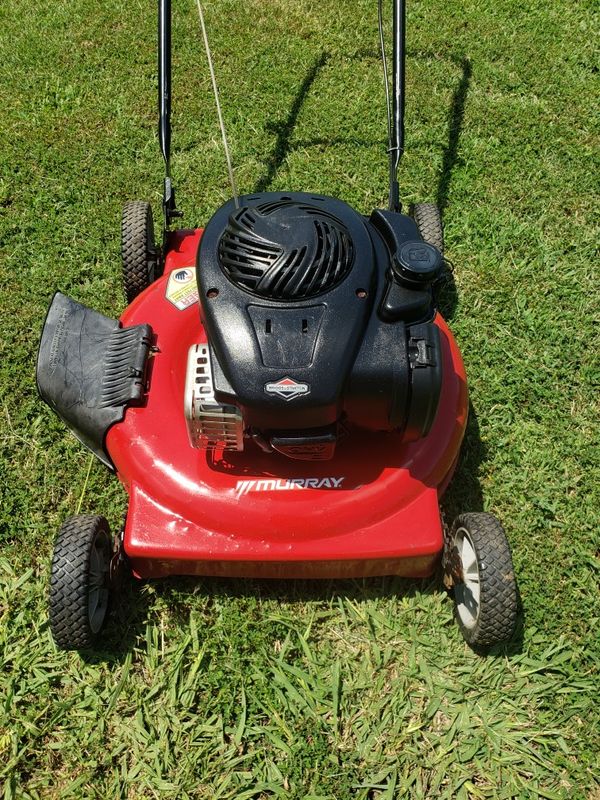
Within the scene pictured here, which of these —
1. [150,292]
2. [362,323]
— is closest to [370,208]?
[150,292]

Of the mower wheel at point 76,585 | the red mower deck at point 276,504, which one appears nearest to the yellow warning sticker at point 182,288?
the red mower deck at point 276,504

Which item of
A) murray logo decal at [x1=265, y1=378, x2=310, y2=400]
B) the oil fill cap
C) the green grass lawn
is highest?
the oil fill cap

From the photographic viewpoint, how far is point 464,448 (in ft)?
8.78

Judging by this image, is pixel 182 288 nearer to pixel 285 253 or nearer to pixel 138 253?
pixel 138 253

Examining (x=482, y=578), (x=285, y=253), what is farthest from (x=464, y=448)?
(x=285, y=253)

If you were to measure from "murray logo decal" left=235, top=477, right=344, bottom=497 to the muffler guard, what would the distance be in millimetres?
424

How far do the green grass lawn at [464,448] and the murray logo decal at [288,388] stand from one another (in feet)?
2.81

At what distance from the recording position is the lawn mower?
178 centimetres

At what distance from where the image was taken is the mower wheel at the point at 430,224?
2916 mm

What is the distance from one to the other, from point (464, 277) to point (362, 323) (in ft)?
5.15

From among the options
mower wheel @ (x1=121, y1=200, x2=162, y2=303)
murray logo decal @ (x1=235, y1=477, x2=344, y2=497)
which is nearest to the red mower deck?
murray logo decal @ (x1=235, y1=477, x2=344, y2=497)

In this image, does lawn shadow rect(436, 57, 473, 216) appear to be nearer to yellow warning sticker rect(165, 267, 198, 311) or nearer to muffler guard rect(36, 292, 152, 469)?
yellow warning sticker rect(165, 267, 198, 311)

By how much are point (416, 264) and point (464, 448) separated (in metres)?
1.05

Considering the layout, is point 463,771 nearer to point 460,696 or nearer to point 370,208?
point 460,696
